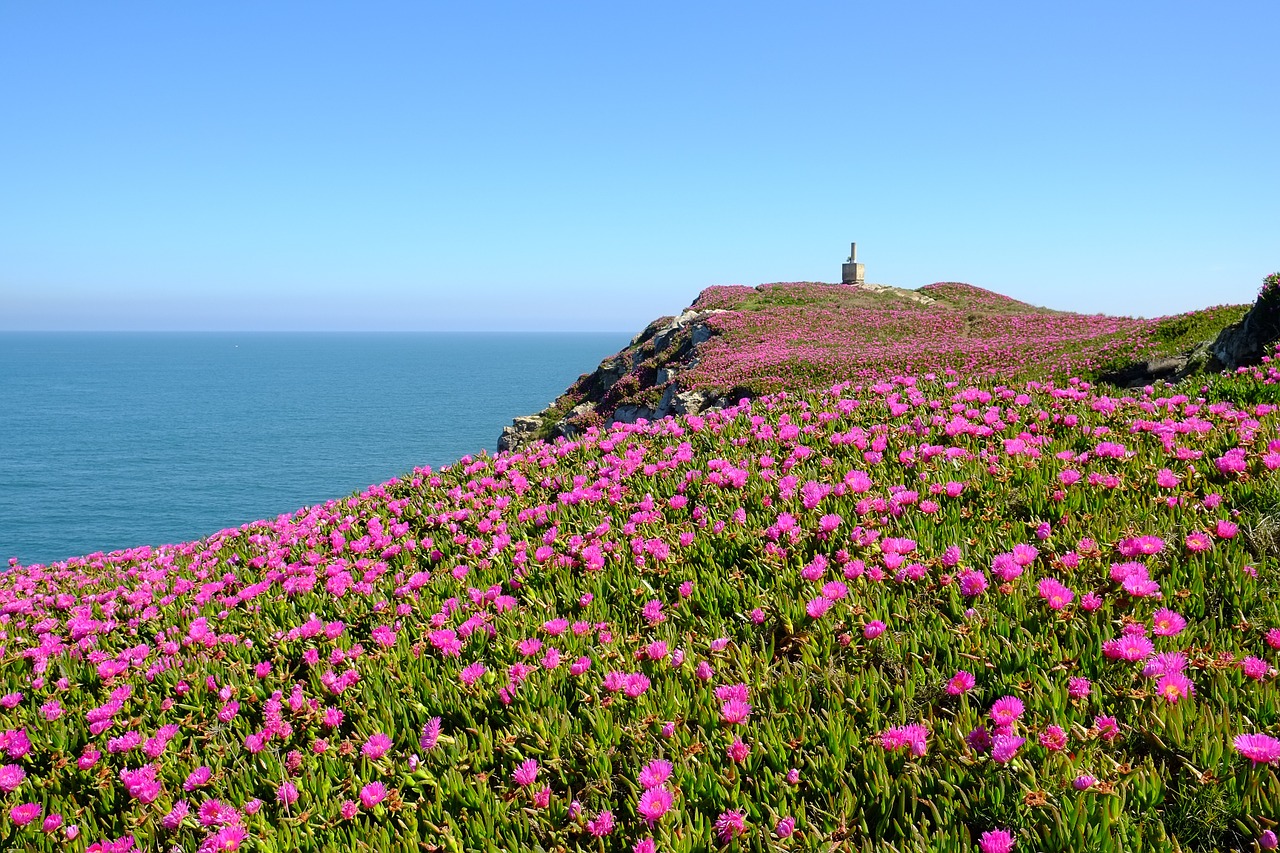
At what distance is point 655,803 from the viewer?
2.68m

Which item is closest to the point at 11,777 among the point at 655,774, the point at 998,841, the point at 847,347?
the point at 655,774

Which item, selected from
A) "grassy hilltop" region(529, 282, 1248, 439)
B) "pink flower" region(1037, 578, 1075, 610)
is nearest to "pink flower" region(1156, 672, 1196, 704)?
"pink flower" region(1037, 578, 1075, 610)

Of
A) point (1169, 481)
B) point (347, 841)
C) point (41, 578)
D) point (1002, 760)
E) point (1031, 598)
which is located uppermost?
point (1169, 481)

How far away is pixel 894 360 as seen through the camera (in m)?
21.9

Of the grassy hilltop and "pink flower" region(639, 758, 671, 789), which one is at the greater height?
the grassy hilltop

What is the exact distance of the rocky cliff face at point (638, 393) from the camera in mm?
24641

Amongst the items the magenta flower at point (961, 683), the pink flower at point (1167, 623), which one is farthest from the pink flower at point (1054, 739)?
the pink flower at point (1167, 623)

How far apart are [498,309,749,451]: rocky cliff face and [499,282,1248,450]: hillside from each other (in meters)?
0.07

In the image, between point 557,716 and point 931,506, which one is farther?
point 931,506

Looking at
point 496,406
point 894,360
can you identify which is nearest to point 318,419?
point 496,406

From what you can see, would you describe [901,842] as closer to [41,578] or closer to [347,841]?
[347,841]

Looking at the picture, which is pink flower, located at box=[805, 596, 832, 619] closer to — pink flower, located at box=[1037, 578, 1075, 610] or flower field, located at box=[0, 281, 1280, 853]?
flower field, located at box=[0, 281, 1280, 853]

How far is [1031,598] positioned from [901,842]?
4.97 ft

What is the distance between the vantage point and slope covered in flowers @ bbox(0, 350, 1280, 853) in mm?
2564
